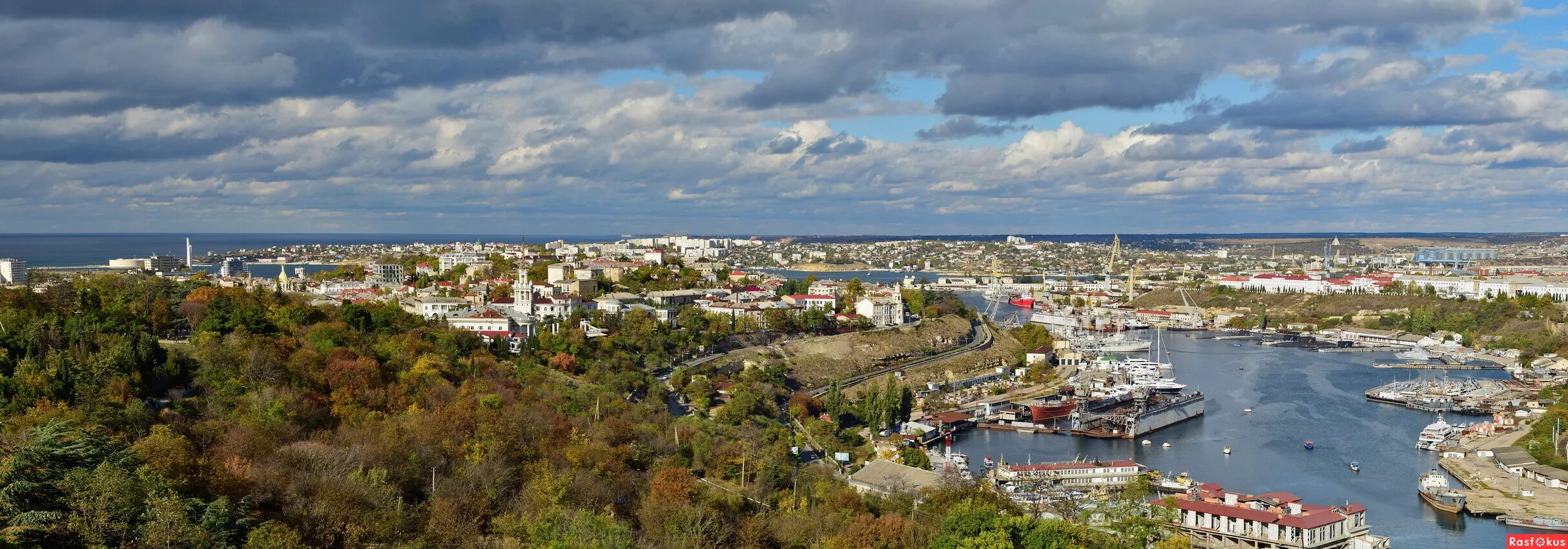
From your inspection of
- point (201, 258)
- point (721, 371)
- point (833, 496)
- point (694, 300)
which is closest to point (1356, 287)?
point (694, 300)

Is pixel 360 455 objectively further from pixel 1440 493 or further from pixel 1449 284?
pixel 1449 284

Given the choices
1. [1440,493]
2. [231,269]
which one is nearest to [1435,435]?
[1440,493]

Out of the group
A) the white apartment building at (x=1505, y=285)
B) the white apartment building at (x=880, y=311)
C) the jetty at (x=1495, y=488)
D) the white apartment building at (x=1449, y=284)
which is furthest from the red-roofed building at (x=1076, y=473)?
the white apartment building at (x=1449, y=284)

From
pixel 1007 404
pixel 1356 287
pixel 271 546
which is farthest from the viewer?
pixel 1356 287

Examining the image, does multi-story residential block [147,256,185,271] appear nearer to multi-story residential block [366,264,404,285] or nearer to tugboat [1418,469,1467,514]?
multi-story residential block [366,264,404,285]

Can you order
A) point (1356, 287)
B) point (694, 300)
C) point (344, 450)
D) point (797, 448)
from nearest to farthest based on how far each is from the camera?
point (344, 450) < point (797, 448) < point (694, 300) < point (1356, 287)

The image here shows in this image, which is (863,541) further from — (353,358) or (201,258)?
(201,258)
